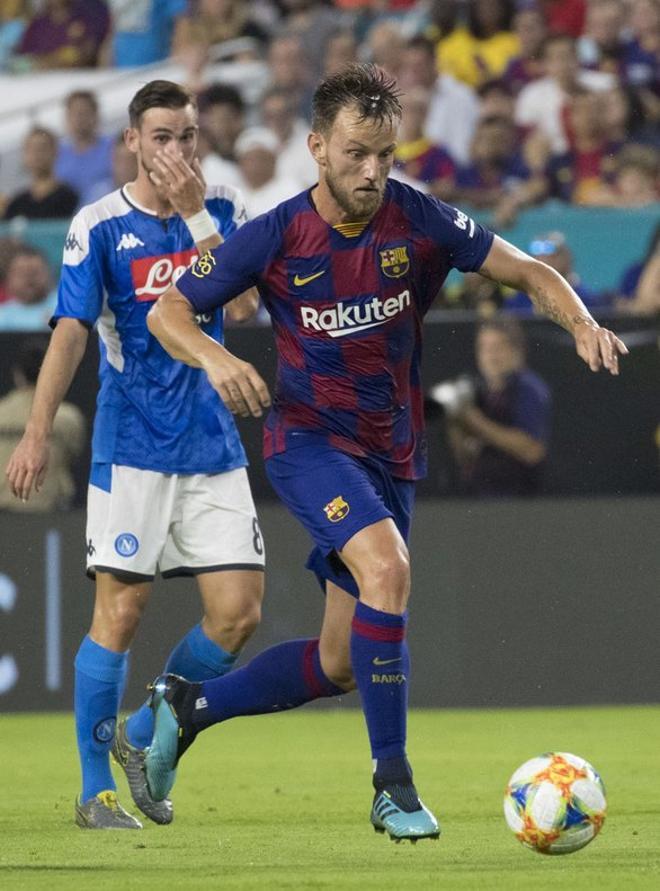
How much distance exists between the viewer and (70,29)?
17.0 m

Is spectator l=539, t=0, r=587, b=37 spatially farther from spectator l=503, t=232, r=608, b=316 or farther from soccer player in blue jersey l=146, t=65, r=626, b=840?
soccer player in blue jersey l=146, t=65, r=626, b=840

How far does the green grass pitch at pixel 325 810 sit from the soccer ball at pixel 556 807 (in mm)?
79

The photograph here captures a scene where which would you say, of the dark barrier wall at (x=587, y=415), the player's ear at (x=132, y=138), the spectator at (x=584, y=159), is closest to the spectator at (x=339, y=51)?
the spectator at (x=584, y=159)

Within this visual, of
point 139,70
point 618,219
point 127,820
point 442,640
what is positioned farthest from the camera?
point 139,70

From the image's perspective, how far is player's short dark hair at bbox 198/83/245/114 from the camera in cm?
1452

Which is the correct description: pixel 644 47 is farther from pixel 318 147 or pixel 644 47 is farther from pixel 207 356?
pixel 207 356

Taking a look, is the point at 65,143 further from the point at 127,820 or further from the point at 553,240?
the point at 127,820

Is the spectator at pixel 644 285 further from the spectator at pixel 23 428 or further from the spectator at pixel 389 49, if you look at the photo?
the spectator at pixel 389 49

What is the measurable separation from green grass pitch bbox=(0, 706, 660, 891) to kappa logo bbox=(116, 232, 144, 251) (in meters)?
2.04

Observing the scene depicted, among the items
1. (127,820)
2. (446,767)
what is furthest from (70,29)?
(127,820)

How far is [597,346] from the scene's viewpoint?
5574 mm

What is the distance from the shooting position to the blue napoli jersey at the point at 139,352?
22.1 ft

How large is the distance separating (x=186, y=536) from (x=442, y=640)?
169 inches

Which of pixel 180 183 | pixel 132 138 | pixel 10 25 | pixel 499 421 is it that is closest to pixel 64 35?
pixel 10 25
